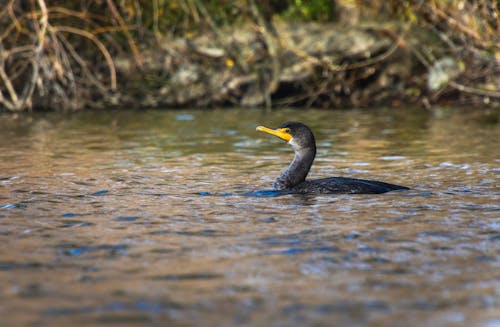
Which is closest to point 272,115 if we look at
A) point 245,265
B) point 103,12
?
point 103,12

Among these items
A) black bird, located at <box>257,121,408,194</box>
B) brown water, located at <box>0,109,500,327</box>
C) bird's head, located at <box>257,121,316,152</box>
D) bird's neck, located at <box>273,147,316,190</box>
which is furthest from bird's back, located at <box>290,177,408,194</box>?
bird's head, located at <box>257,121,316,152</box>

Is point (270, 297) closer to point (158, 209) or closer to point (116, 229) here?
point (116, 229)

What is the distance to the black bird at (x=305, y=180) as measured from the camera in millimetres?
7672

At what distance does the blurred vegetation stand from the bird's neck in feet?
29.6

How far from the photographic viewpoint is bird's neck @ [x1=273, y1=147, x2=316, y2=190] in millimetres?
8234

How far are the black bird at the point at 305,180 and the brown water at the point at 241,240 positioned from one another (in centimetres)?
16

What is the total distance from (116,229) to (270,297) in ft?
6.94

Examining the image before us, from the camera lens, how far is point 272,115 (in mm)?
17094

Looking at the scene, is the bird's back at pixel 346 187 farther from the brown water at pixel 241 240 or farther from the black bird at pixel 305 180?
the brown water at pixel 241 240

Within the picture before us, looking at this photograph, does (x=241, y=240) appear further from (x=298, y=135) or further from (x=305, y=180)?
(x=298, y=135)

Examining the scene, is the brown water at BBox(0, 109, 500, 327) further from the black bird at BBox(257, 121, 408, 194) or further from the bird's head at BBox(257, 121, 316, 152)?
the bird's head at BBox(257, 121, 316, 152)

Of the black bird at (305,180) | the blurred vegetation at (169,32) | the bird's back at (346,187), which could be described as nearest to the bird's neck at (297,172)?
the black bird at (305,180)

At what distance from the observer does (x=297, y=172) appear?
8352mm

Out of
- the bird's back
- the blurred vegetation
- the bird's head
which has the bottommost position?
the bird's back
